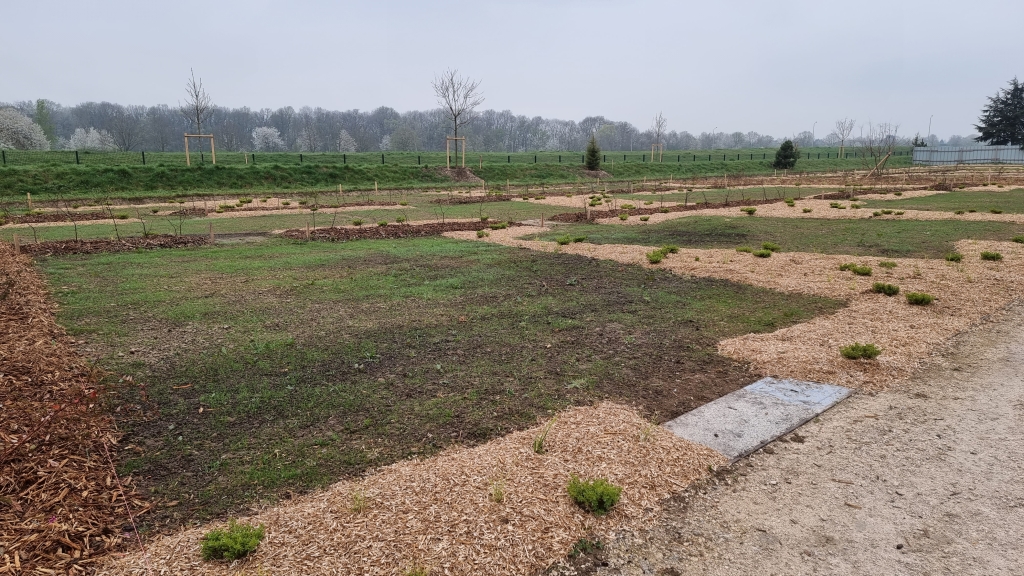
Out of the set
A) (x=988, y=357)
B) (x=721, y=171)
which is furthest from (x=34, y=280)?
(x=721, y=171)

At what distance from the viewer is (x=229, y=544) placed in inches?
116

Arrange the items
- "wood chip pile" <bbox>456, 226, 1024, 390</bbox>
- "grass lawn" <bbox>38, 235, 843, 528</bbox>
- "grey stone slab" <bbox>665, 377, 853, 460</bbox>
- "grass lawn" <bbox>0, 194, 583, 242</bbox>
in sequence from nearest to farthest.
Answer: "grass lawn" <bbox>38, 235, 843, 528</bbox> → "grey stone slab" <bbox>665, 377, 853, 460</bbox> → "wood chip pile" <bbox>456, 226, 1024, 390</bbox> → "grass lawn" <bbox>0, 194, 583, 242</bbox>

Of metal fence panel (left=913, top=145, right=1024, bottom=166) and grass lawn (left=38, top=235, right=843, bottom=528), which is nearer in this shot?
grass lawn (left=38, top=235, right=843, bottom=528)

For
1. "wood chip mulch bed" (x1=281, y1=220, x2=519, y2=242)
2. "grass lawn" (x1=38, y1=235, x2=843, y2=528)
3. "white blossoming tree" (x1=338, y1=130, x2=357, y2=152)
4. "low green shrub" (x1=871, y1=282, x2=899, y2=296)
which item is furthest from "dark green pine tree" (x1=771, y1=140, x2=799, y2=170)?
"white blossoming tree" (x1=338, y1=130, x2=357, y2=152)

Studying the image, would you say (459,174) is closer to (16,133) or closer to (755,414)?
(755,414)

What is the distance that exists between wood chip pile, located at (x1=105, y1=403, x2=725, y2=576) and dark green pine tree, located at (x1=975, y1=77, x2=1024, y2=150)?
85841 mm

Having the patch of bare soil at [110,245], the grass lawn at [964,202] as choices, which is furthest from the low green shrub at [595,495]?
the grass lawn at [964,202]

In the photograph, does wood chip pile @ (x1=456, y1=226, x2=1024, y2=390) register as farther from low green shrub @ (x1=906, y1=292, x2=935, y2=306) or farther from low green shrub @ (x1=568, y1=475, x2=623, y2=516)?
low green shrub @ (x1=568, y1=475, x2=623, y2=516)

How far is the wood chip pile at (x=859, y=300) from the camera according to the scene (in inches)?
237

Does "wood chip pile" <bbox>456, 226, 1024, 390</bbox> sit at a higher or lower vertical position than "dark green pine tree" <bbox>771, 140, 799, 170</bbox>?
lower

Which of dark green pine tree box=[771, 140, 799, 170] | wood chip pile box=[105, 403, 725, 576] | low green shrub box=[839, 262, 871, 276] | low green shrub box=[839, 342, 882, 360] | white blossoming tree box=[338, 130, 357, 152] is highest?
white blossoming tree box=[338, 130, 357, 152]

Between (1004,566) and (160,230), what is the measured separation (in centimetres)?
2139

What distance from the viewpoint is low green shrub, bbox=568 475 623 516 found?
3.47 meters

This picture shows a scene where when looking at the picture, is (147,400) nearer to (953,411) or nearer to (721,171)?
(953,411)
